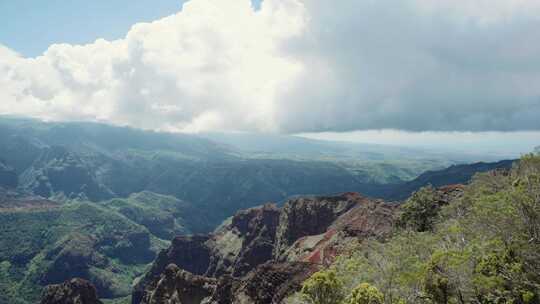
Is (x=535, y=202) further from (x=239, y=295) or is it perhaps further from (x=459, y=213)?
(x=239, y=295)

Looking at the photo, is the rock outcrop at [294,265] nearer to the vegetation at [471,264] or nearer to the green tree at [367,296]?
the vegetation at [471,264]

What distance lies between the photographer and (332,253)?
11344 cm

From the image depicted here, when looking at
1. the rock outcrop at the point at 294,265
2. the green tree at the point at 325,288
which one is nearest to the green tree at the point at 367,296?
the green tree at the point at 325,288

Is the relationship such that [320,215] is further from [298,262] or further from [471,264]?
[471,264]

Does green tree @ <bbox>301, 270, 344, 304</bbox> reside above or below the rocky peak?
above

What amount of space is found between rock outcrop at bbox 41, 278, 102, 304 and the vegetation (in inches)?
4789

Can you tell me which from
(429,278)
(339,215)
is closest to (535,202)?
(429,278)

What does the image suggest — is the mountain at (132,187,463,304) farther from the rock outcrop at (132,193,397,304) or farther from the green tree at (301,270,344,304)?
the green tree at (301,270,344,304)

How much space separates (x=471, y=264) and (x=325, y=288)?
16.8 meters

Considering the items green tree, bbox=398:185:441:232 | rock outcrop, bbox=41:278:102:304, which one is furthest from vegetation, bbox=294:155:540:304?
rock outcrop, bbox=41:278:102:304

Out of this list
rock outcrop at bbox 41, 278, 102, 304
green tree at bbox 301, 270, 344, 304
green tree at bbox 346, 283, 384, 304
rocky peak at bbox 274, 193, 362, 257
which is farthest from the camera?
rocky peak at bbox 274, 193, 362, 257

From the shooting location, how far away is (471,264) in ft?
155

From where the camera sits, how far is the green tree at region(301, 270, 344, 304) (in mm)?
52625

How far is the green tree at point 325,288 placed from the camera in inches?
2072
